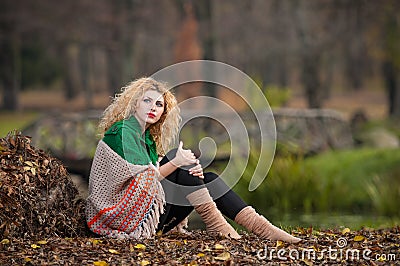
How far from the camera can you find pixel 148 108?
15.0 ft

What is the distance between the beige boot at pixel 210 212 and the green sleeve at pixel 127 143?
14.7 inches

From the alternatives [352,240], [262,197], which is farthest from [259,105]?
[352,240]

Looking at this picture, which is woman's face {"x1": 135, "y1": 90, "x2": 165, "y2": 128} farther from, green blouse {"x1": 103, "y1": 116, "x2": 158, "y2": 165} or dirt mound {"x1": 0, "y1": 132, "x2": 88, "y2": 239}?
dirt mound {"x1": 0, "y1": 132, "x2": 88, "y2": 239}

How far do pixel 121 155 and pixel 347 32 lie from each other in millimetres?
21073

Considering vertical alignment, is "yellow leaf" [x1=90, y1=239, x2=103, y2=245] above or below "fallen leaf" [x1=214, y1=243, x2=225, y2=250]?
below

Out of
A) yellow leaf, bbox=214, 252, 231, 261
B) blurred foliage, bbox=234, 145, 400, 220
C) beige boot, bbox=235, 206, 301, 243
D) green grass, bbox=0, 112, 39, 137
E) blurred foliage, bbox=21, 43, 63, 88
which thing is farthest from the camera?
blurred foliage, bbox=21, 43, 63, 88

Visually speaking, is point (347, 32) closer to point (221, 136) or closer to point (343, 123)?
point (343, 123)

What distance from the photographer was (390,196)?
9.38m

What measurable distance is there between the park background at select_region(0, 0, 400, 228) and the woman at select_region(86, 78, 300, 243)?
84.3 inches

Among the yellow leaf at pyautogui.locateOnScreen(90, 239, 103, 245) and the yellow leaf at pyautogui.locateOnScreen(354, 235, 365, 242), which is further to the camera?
the yellow leaf at pyautogui.locateOnScreen(354, 235, 365, 242)

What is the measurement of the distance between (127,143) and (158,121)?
451mm

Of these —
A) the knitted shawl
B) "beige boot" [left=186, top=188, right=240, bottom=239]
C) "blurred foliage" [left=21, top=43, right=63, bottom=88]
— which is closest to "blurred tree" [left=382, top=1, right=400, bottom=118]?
"blurred foliage" [left=21, top=43, right=63, bottom=88]

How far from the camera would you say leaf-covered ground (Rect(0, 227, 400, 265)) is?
3.77 metres

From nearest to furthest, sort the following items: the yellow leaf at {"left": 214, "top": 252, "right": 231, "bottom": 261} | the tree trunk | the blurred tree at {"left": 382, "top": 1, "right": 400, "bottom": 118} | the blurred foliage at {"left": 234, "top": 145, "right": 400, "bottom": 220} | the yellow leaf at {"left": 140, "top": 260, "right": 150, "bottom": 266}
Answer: the yellow leaf at {"left": 140, "top": 260, "right": 150, "bottom": 266} → the yellow leaf at {"left": 214, "top": 252, "right": 231, "bottom": 261} → the blurred foliage at {"left": 234, "top": 145, "right": 400, "bottom": 220} → the blurred tree at {"left": 382, "top": 1, "right": 400, "bottom": 118} → the tree trunk
